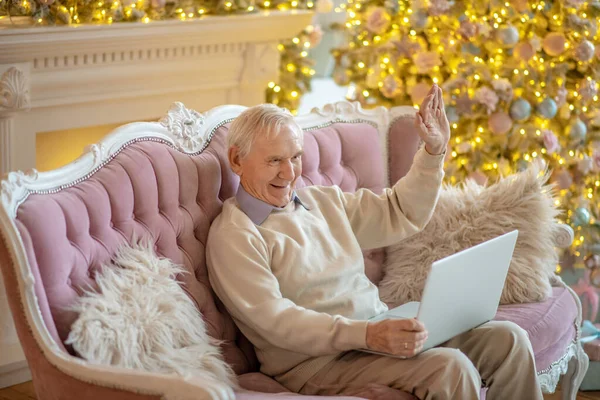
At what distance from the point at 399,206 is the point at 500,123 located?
1.26 meters

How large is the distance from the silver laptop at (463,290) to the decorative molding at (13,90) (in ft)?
4.76

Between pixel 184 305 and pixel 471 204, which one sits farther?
pixel 471 204

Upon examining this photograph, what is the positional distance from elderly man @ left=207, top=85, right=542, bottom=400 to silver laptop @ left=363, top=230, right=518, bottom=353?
0.05 meters

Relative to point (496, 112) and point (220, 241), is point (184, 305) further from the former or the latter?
point (496, 112)

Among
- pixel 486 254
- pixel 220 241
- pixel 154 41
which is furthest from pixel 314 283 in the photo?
pixel 154 41

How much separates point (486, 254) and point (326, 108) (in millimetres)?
985

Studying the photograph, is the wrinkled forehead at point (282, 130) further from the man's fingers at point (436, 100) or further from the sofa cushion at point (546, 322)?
the sofa cushion at point (546, 322)

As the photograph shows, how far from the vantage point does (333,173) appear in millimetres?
2725

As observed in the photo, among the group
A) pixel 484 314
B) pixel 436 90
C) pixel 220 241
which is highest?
pixel 436 90

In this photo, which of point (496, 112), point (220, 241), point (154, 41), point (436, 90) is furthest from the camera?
point (496, 112)

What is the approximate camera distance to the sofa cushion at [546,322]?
2.50 metres

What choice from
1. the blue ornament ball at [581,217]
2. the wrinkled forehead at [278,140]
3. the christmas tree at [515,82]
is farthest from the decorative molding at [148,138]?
the blue ornament ball at [581,217]

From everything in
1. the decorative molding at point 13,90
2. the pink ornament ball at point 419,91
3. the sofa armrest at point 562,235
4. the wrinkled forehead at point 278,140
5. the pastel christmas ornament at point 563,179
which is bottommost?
the pastel christmas ornament at point 563,179

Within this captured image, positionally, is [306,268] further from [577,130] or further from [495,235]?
[577,130]
